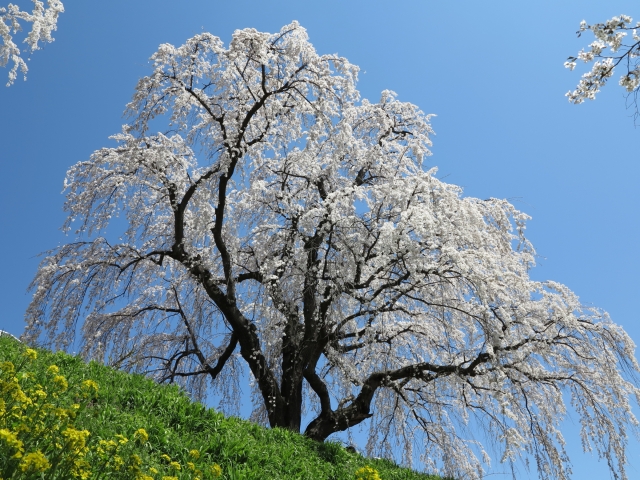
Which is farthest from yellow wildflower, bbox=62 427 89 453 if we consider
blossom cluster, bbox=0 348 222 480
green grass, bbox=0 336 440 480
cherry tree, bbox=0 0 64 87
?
cherry tree, bbox=0 0 64 87

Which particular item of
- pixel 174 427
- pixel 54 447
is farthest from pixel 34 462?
pixel 174 427

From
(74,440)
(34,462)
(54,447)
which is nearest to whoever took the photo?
(34,462)

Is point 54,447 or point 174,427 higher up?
point 174,427

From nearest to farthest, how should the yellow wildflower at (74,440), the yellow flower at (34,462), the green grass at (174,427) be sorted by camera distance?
the yellow flower at (34,462) < the yellow wildflower at (74,440) < the green grass at (174,427)

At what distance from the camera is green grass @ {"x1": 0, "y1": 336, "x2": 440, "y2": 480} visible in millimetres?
4352

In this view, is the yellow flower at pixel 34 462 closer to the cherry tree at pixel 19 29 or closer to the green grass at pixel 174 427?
the green grass at pixel 174 427

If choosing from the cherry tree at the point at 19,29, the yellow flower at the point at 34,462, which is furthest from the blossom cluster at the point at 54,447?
the cherry tree at the point at 19,29

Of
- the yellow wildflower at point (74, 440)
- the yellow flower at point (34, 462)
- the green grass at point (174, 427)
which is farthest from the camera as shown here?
the green grass at point (174, 427)

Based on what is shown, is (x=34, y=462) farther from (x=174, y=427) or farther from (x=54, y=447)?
(x=174, y=427)

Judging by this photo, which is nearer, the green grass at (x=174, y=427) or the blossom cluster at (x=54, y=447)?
the blossom cluster at (x=54, y=447)

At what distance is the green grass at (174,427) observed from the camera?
4352mm

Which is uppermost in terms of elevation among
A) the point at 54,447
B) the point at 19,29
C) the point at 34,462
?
the point at 19,29

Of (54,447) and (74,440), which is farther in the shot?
(54,447)

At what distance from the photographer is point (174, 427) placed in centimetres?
493
